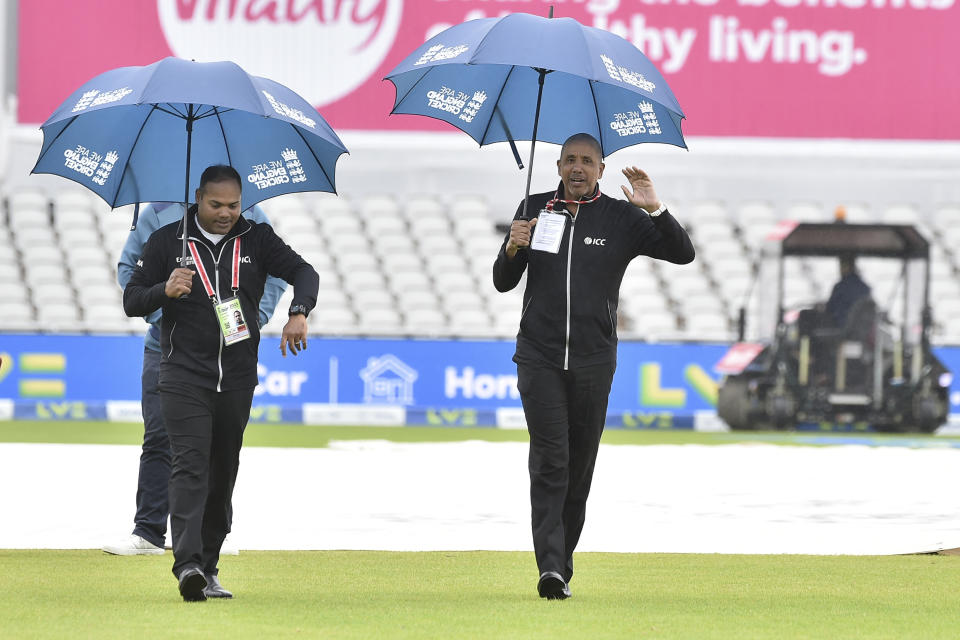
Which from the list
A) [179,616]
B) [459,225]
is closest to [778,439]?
[459,225]

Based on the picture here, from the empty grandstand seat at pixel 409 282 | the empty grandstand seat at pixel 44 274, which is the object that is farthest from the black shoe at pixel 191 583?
the empty grandstand seat at pixel 44 274

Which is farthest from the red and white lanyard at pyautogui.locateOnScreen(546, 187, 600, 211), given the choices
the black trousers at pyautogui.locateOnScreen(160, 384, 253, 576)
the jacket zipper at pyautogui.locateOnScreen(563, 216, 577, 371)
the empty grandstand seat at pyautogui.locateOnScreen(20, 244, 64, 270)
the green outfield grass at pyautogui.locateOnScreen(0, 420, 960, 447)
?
the empty grandstand seat at pyautogui.locateOnScreen(20, 244, 64, 270)

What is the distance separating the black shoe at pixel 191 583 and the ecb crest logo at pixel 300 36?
20.5m

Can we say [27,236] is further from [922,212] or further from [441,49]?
[441,49]

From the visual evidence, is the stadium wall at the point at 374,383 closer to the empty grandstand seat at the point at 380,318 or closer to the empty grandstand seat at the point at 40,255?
the empty grandstand seat at the point at 380,318

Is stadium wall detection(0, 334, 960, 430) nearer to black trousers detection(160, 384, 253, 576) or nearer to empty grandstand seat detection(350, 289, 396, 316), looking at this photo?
empty grandstand seat detection(350, 289, 396, 316)

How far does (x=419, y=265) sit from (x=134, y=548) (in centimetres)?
1712

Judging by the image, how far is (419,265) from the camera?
990 inches

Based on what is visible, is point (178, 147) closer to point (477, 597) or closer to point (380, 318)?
point (477, 597)

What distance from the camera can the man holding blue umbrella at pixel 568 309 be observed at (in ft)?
22.3

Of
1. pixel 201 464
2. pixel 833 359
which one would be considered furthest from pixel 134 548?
pixel 833 359

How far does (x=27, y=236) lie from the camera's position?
2503 centimetres

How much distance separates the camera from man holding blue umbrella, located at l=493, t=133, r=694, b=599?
6805mm

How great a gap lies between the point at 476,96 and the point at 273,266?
4.97 feet
